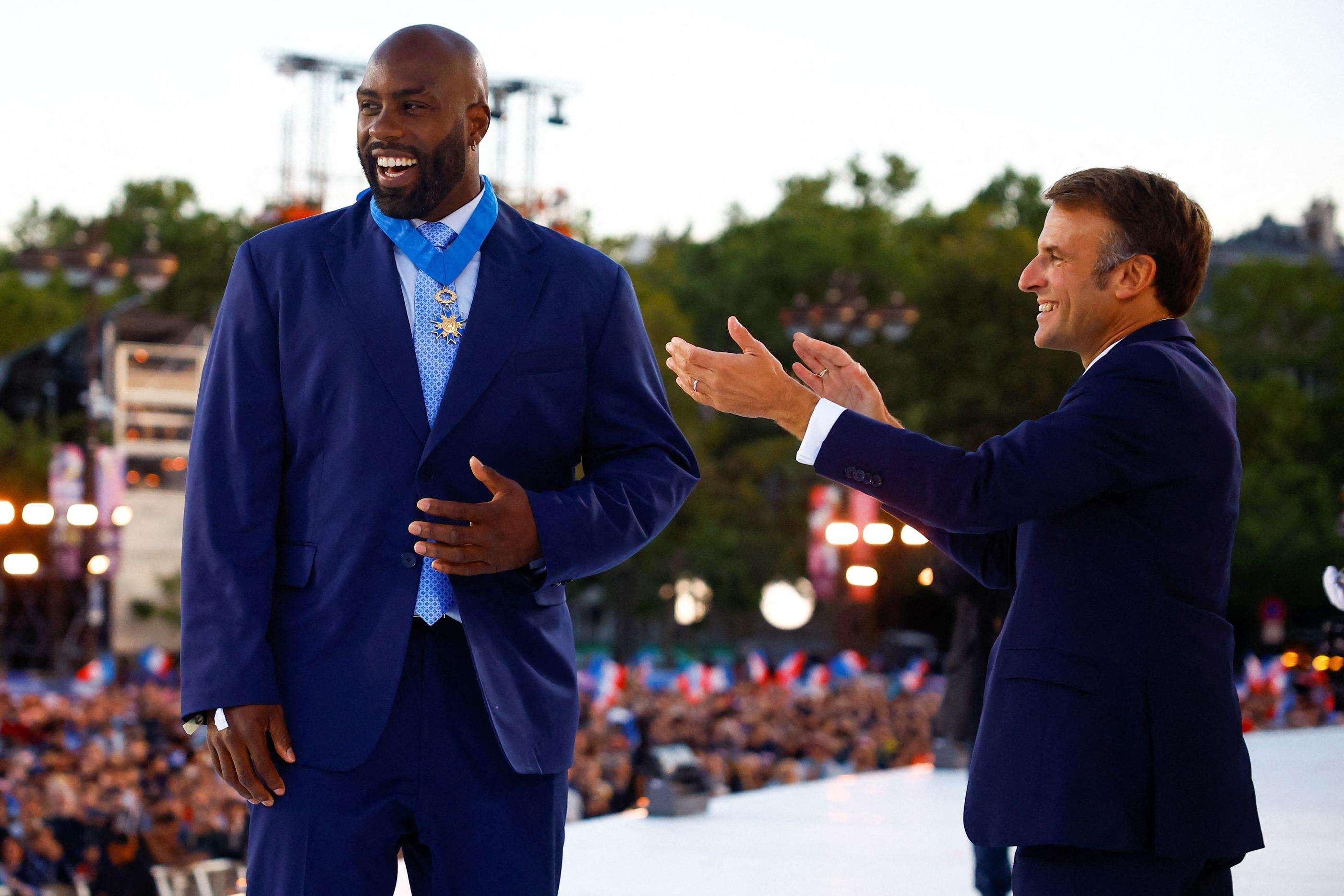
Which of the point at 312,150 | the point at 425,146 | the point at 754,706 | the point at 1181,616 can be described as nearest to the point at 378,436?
the point at 425,146

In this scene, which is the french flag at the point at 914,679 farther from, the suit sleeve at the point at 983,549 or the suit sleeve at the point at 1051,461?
the suit sleeve at the point at 1051,461

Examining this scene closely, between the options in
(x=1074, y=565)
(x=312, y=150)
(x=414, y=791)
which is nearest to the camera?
(x=414, y=791)

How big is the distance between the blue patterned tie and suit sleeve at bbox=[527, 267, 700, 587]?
0.52 feet

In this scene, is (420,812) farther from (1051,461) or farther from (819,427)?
(1051,461)

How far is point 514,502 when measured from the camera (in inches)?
88.0

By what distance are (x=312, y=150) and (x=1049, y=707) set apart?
21.9 metres

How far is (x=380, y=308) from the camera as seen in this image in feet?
7.68

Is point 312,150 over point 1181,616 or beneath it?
over

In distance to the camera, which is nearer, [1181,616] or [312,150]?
[1181,616]

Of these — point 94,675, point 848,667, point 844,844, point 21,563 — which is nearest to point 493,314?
point 844,844

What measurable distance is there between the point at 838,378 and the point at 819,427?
0.36 meters

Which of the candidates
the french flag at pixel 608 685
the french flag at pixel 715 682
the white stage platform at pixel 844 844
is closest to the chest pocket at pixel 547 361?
the white stage platform at pixel 844 844

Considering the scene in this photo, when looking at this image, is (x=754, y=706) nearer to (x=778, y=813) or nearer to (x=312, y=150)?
(x=778, y=813)

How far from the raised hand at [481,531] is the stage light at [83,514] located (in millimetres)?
14367
